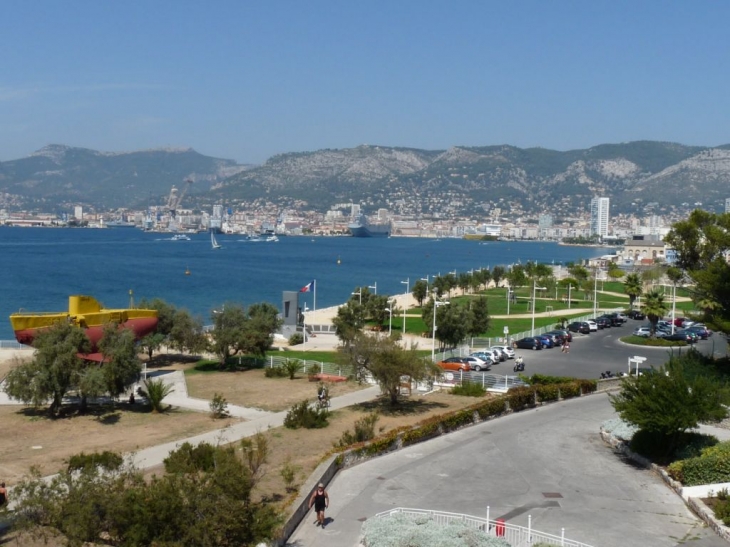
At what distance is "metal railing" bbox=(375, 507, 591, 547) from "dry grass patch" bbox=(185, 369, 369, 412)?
13051mm

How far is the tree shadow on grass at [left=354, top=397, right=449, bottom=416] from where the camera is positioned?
25.4 meters

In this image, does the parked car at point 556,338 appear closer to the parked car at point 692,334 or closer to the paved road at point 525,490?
the parked car at point 692,334

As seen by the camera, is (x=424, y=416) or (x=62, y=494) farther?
(x=424, y=416)

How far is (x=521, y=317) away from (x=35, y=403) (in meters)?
39.6

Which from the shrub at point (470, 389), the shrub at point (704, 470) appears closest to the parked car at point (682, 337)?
the shrub at point (470, 389)

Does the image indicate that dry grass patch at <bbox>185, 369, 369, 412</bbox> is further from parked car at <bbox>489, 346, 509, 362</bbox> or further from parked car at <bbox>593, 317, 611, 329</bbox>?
parked car at <bbox>593, 317, 611, 329</bbox>

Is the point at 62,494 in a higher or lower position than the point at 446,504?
higher

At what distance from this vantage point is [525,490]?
1670cm

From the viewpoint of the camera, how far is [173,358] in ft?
129

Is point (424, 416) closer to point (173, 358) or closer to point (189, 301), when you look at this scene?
point (173, 358)

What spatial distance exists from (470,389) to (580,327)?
22.1 m

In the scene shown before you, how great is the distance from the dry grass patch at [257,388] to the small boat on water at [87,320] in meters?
3.70

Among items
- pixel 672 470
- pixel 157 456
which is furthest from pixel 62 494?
pixel 672 470

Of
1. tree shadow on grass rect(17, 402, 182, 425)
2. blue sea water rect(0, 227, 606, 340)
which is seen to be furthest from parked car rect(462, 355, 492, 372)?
blue sea water rect(0, 227, 606, 340)
